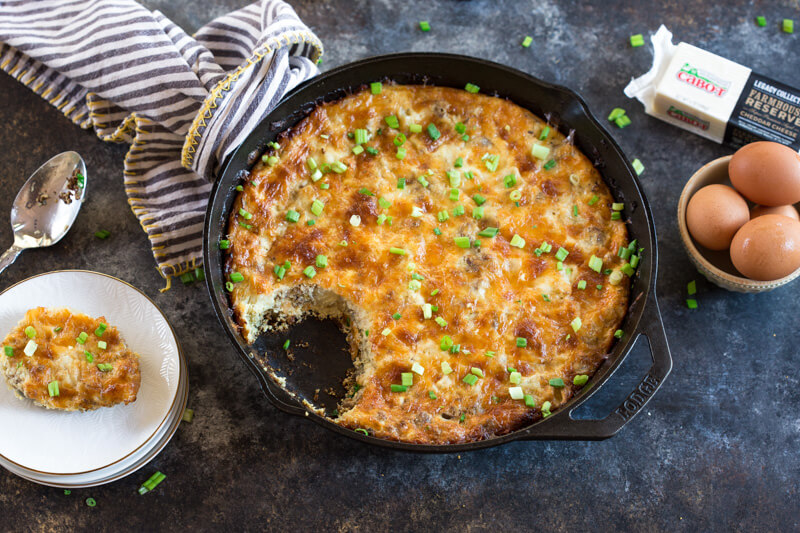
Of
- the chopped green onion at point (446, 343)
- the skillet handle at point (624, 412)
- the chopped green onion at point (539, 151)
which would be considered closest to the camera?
the skillet handle at point (624, 412)

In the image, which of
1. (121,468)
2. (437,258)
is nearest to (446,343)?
(437,258)

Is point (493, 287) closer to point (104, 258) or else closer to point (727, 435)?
point (727, 435)

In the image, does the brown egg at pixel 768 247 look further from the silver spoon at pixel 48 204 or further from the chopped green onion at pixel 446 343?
the silver spoon at pixel 48 204

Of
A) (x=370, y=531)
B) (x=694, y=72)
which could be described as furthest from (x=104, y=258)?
(x=694, y=72)

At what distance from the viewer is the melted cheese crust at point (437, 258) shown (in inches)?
139

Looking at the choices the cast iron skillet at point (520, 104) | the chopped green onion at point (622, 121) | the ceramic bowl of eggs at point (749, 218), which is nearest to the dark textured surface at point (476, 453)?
the chopped green onion at point (622, 121)

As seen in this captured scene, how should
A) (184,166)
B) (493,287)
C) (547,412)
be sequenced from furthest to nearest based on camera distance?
1. (184,166)
2. (493,287)
3. (547,412)

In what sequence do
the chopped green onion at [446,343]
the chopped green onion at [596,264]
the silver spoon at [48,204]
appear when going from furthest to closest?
1. the silver spoon at [48,204]
2. the chopped green onion at [596,264]
3. the chopped green onion at [446,343]

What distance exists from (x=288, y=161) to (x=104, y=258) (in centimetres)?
125

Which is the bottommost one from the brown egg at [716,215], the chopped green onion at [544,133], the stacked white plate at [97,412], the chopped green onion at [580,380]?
the stacked white plate at [97,412]

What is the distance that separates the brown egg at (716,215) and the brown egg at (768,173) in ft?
0.28

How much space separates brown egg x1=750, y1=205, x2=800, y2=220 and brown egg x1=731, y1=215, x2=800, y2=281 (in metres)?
0.18

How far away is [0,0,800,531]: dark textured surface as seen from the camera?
3719 millimetres

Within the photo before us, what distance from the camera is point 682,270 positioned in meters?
4.06
